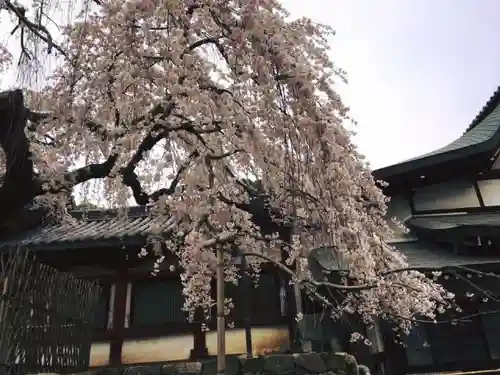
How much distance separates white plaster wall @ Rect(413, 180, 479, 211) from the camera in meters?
8.89

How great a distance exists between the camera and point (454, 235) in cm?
721

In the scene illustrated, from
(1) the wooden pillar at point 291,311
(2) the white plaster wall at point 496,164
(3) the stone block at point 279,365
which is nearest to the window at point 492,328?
(1) the wooden pillar at point 291,311

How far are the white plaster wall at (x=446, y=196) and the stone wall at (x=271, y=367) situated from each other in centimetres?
483

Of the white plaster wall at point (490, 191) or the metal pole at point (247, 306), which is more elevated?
the white plaster wall at point (490, 191)

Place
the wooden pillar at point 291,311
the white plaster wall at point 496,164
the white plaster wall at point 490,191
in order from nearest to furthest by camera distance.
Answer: the wooden pillar at point 291,311, the white plaster wall at point 490,191, the white plaster wall at point 496,164

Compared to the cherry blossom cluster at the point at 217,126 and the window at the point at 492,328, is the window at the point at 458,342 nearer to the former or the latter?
the window at the point at 492,328

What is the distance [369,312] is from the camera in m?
5.05

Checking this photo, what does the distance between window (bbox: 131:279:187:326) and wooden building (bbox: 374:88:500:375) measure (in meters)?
3.80

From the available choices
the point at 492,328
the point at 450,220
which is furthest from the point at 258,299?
the point at 450,220

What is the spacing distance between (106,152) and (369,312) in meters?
3.84

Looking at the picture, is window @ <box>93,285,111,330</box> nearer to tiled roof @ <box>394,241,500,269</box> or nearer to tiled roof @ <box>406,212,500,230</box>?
tiled roof @ <box>394,241,500,269</box>

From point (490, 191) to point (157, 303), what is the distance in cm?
744

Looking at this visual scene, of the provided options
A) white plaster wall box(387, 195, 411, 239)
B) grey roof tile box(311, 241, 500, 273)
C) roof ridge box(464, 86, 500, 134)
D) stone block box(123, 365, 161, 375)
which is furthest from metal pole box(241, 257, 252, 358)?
roof ridge box(464, 86, 500, 134)

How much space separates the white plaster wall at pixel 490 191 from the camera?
8.84 meters
